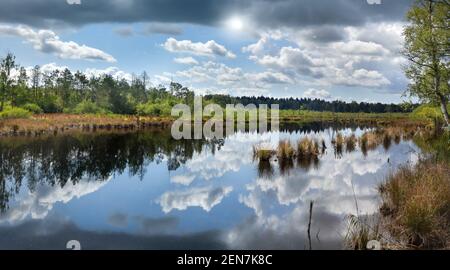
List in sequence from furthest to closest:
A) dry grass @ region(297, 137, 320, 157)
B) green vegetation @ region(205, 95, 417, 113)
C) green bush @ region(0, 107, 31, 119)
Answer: green vegetation @ region(205, 95, 417, 113), green bush @ region(0, 107, 31, 119), dry grass @ region(297, 137, 320, 157)

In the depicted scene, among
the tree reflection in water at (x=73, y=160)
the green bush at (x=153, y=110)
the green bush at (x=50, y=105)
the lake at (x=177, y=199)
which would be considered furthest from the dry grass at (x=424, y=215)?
the green bush at (x=50, y=105)

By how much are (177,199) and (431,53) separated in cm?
992

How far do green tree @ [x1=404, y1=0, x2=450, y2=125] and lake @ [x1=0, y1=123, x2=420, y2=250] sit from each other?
3.55m

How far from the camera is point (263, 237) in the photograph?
8.27m

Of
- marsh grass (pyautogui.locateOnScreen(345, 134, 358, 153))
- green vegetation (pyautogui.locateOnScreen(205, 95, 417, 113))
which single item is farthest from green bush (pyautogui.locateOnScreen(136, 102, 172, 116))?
green vegetation (pyautogui.locateOnScreen(205, 95, 417, 113))

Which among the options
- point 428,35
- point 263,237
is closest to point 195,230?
point 263,237

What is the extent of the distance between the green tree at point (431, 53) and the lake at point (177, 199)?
3550 mm

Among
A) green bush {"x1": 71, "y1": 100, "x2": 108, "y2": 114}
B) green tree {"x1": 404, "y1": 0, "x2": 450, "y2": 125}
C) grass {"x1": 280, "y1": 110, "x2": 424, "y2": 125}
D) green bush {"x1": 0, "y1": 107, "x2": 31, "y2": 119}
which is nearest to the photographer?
green tree {"x1": 404, "y1": 0, "x2": 450, "y2": 125}

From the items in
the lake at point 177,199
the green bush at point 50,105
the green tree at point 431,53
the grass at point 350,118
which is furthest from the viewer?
the grass at point 350,118

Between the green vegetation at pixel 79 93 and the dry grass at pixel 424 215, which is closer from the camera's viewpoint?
the dry grass at pixel 424 215

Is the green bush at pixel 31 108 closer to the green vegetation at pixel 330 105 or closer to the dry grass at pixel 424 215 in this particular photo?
the dry grass at pixel 424 215

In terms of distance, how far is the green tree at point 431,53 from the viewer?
1295 centimetres

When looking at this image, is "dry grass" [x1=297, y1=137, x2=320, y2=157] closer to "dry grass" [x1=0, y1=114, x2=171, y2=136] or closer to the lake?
the lake

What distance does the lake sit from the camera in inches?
319
